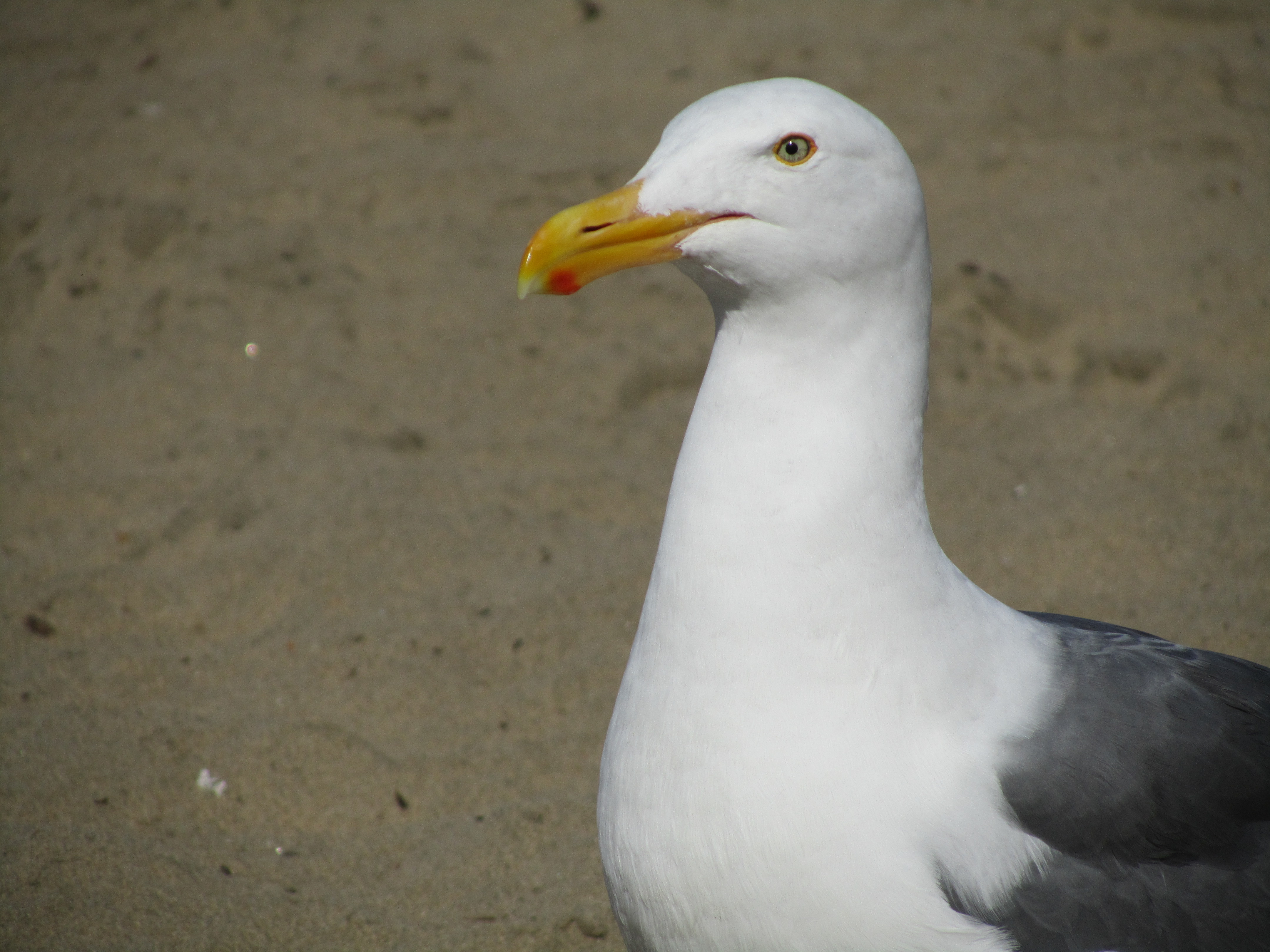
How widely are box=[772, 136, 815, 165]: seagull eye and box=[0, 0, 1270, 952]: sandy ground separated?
170cm

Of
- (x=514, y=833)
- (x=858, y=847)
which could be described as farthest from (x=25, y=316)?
(x=858, y=847)

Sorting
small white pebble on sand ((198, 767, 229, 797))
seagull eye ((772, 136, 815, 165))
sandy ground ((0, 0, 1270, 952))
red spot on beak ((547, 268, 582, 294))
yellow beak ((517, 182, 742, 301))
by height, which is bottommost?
small white pebble on sand ((198, 767, 229, 797))

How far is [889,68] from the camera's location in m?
5.76

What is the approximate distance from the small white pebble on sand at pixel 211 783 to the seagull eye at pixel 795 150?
83.0 inches

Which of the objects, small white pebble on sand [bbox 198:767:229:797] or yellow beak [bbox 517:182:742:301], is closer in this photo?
yellow beak [bbox 517:182:742:301]

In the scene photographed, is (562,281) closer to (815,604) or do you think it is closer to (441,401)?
(815,604)

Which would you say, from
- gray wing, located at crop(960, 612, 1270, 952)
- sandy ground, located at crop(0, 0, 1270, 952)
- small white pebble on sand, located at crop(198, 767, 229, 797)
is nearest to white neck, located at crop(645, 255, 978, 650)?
gray wing, located at crop(960, 612, 1270, 952)

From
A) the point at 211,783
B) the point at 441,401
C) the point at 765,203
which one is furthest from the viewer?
the point at 441,401

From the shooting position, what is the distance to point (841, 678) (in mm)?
1728

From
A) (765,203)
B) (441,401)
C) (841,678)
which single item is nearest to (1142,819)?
(841,678)

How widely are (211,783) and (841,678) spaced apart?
6.02ft

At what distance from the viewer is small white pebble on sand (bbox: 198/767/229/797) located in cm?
285

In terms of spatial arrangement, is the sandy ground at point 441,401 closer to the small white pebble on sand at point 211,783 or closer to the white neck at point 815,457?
the small white pebble on sand at point 211,783

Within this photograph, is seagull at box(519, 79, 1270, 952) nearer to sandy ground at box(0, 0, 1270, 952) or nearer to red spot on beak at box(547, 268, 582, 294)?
red spot on beak at box(547, 268, 582, 294)
